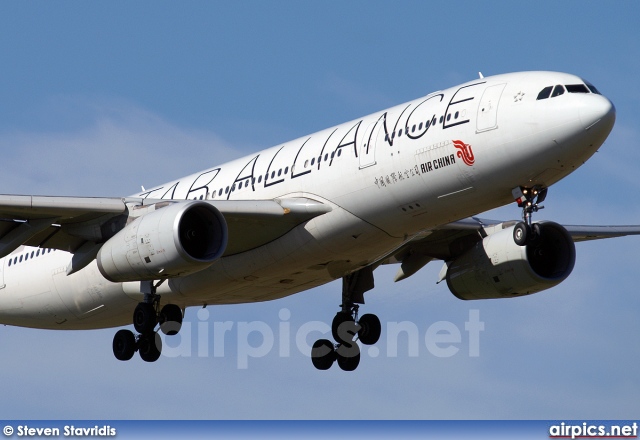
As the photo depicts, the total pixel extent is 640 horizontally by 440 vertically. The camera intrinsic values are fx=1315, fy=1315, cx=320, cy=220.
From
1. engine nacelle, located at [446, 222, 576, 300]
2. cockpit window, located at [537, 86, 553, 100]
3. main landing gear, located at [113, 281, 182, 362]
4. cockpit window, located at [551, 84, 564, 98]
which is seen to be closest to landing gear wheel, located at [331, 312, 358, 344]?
engine nacelle, located at [446, 222, 576, 300]

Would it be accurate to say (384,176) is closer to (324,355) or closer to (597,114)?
(597,114)

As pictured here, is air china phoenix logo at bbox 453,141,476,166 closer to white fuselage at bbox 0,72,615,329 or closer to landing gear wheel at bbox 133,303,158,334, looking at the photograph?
white fuselage at bbox 0,72,615,329

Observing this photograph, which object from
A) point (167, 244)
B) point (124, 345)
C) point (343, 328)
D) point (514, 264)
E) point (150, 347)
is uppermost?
point (514, 264)

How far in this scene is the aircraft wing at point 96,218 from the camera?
3278 cm

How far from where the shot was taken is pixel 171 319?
119 ft

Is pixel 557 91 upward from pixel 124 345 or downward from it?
upward

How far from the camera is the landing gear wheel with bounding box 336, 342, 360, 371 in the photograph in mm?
39219

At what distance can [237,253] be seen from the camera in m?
34.3

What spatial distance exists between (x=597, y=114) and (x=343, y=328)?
1223cm

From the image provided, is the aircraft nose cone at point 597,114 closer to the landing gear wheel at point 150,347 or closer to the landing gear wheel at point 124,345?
the landing gear wheel at point 150,347

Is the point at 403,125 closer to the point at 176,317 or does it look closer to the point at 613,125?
the point at 613,125

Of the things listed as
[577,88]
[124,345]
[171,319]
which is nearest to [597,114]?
[577,88]

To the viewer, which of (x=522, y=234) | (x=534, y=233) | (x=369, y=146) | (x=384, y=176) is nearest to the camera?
(x=522, y=234)

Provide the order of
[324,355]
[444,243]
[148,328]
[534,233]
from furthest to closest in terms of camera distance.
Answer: [324,355]
[444,243]
[148,328]
[534,233]
